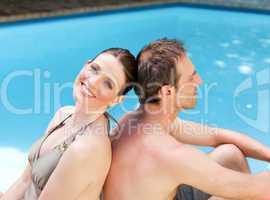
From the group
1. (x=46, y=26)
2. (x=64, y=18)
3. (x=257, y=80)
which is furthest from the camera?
(x=64, y=18)

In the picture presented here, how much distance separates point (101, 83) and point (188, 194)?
2.38 ft

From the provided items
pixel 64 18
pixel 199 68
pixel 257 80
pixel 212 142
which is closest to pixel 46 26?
pixel 64 18

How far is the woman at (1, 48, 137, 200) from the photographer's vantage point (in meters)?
1.75

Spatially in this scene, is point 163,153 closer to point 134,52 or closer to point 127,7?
point 134,52

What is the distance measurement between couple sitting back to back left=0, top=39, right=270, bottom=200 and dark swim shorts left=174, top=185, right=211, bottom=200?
23 cm

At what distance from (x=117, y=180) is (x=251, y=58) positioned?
6.94m

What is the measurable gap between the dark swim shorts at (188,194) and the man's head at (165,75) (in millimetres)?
472

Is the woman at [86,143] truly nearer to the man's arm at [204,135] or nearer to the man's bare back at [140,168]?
the man's bare back at [140,168]

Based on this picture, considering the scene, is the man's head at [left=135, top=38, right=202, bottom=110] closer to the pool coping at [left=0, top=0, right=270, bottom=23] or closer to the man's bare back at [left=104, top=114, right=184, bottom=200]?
the man's bare back at [left=104, top=114, right=184, bottom=200]

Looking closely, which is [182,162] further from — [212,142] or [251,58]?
[251,58]

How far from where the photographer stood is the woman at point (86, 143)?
Answer: 175 centimetres

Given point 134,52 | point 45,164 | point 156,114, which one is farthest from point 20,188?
point 134,52

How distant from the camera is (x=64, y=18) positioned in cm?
1036

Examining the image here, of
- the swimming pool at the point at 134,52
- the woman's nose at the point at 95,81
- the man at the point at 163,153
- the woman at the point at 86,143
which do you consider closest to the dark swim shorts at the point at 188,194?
the man at the point at 163,153
